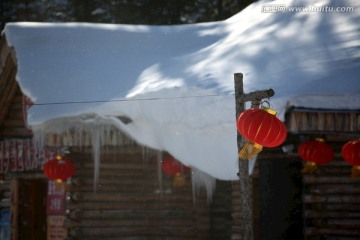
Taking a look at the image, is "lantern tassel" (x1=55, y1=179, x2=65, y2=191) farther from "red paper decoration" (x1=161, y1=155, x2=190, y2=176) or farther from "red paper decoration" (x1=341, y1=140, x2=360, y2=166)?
"red paper decoration" (x1=341, y1=140, x2=360, y2=166)

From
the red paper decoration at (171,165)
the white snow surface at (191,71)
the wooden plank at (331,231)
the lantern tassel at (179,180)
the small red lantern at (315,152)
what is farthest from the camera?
the lantern tassel at (179,180)

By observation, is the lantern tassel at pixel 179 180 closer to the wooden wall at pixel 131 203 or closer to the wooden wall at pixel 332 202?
the wooden wall at pixel 131 203

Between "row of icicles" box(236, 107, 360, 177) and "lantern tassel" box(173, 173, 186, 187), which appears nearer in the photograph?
"row of icicles" box(236, 107, 360, 177)

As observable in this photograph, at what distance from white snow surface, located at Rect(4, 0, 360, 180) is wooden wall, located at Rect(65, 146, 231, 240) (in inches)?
61.3

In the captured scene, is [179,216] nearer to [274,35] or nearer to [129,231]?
[129,231]

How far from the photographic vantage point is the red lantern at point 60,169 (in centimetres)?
1064

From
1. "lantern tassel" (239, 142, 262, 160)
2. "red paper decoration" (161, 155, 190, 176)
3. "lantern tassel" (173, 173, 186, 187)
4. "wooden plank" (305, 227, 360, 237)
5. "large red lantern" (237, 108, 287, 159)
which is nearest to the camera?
"large red lantern" (237, 108, 287, 159)

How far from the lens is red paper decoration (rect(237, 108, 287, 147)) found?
5.77 meters

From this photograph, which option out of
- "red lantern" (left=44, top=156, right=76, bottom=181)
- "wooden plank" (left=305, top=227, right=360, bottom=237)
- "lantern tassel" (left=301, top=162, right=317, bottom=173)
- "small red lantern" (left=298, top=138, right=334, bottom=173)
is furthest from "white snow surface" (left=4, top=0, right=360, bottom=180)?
"wooden plank" (left=305, top=227, right=360, bottom=237)

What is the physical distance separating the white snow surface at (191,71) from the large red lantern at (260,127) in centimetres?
186

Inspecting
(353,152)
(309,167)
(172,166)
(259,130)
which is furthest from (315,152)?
(259,130)

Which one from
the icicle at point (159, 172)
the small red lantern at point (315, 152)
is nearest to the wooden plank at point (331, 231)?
the small red lantern at point (315, 152)

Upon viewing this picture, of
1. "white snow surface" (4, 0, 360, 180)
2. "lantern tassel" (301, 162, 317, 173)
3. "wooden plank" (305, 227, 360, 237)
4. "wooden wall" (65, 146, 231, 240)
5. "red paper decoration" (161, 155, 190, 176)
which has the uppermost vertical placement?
"white snow surface" (4, 0, 360, 180)

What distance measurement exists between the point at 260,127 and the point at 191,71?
5.11 m
